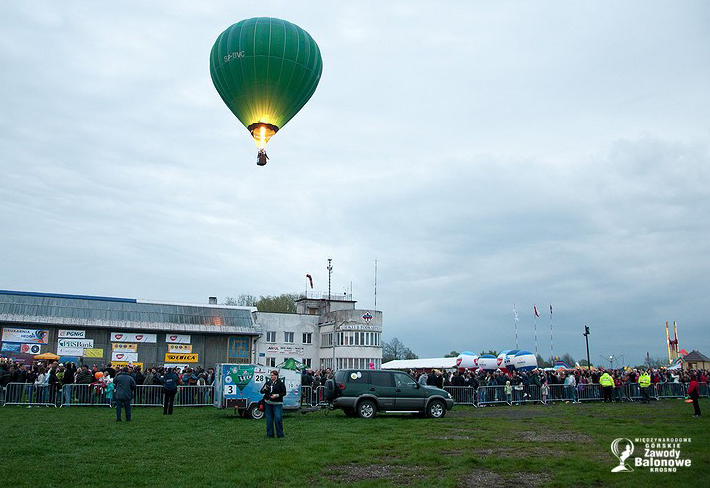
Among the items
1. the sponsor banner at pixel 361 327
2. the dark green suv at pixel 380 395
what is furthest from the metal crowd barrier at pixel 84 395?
the sponsor banner at pixel 361 327

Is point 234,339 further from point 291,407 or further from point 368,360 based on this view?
point 291,407

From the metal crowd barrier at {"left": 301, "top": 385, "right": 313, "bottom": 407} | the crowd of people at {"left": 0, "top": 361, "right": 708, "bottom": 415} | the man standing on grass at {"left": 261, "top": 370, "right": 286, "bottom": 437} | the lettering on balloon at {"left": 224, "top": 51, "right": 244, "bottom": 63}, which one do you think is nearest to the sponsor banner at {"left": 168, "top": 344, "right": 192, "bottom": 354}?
the crowd of people at {"left": 0, "top": 361, "right": 708, "bottom": 415}

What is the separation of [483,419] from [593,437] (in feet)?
20.7

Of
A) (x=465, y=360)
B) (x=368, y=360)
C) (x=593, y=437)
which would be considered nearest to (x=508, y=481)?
(x=593, y=437)

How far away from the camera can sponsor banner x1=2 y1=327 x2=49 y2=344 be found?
4550cm

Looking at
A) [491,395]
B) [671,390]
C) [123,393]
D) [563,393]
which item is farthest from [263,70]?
[671,390]

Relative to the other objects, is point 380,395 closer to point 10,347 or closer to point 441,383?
point 441,383

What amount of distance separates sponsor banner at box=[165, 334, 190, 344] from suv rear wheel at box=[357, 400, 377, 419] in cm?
3263

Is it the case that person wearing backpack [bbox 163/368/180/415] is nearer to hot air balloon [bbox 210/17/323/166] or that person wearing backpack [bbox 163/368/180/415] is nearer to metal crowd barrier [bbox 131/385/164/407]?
metal crowd barrier [bbox 131/385/164/407]

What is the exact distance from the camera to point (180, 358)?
51250mm

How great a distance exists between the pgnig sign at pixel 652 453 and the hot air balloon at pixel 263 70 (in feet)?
56.0

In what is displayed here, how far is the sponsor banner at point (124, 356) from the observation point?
161 feet

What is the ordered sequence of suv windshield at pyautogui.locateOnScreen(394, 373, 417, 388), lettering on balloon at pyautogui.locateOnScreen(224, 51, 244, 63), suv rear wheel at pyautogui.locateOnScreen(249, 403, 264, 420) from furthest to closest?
lettering on balloon at pyautogui.locateOnScreen(224, 51, 244, 63), suv windshield at pyautogui.locateOnScreen(394, 373, 417, 388), suv rear wheel at pyautogui.locateOnScreen(249, 403, 264, 420)

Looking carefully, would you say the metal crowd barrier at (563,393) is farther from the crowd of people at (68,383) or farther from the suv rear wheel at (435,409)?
the crowd of people at (68,383)
